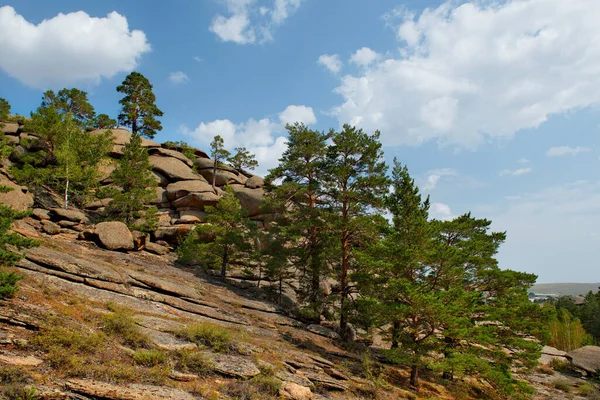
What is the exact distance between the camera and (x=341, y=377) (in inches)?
494

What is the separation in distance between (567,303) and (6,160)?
9331 centimetres

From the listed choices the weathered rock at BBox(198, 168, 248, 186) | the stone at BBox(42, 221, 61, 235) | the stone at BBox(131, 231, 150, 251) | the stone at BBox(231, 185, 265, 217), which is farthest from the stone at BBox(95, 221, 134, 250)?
the weathered rock at BBox(198, 168, 248, 186)

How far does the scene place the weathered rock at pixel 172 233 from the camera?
29297 millimetres

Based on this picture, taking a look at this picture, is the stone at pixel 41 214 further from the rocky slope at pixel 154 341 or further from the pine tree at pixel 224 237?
the pine tree at pixel 224 237

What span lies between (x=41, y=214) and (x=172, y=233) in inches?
384

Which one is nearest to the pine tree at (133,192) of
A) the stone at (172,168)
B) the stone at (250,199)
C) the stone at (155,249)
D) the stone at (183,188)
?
the stone at (155,249)

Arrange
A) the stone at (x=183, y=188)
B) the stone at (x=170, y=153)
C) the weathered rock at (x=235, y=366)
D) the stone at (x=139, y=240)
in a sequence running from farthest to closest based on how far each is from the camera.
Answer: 1. the stone at (x=170, y=153)
2. the stone at (x=183, y=188)
3. the stone at (x=139, y=240)
4. the weathered rock at (x=235, y=366)

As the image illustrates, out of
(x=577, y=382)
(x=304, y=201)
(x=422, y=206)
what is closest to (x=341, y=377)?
(x=422, y=206)

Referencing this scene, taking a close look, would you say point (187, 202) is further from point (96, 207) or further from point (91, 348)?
point (91, 348)

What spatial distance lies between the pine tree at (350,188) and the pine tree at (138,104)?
1456 inches

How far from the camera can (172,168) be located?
39.6 m

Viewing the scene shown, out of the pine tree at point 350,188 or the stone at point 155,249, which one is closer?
the pine tree at point 350,188

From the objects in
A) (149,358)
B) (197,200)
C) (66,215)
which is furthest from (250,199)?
(149,358)

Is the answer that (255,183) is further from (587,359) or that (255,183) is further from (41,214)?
(587,359)
